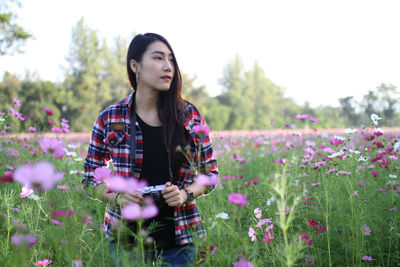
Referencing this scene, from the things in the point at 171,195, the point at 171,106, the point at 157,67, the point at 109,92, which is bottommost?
the point at 171,195

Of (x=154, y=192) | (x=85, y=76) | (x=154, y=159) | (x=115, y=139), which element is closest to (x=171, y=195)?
(x=154, y=192)

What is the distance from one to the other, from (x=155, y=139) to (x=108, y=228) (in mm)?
495

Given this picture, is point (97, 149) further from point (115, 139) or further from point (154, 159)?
point (154, 159)

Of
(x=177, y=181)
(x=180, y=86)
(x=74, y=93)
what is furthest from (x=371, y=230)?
(x=74, y=93)

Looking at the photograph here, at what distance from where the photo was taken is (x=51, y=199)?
8.52 feet

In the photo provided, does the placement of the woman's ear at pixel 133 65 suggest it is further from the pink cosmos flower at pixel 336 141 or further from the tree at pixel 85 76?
the tree at pixel 85 76

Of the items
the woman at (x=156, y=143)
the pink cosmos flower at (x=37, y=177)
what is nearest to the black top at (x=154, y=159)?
the woman at (x=156, y=143)

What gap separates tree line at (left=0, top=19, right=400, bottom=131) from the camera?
60.0 feet

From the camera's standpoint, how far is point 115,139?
1.63 m

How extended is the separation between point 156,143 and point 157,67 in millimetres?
391

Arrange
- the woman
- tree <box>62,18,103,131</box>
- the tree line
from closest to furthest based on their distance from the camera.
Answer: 1. the woman
2. the tree line
3. tree <box>62,18,103,131</box>

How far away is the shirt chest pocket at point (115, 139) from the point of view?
5.32ft

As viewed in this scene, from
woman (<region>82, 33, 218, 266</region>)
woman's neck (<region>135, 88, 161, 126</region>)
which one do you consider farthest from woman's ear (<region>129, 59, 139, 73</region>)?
woman's neck (<region>135, 88, 161, 126</region>)

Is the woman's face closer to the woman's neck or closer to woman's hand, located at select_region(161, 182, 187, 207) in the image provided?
the woman's neck
